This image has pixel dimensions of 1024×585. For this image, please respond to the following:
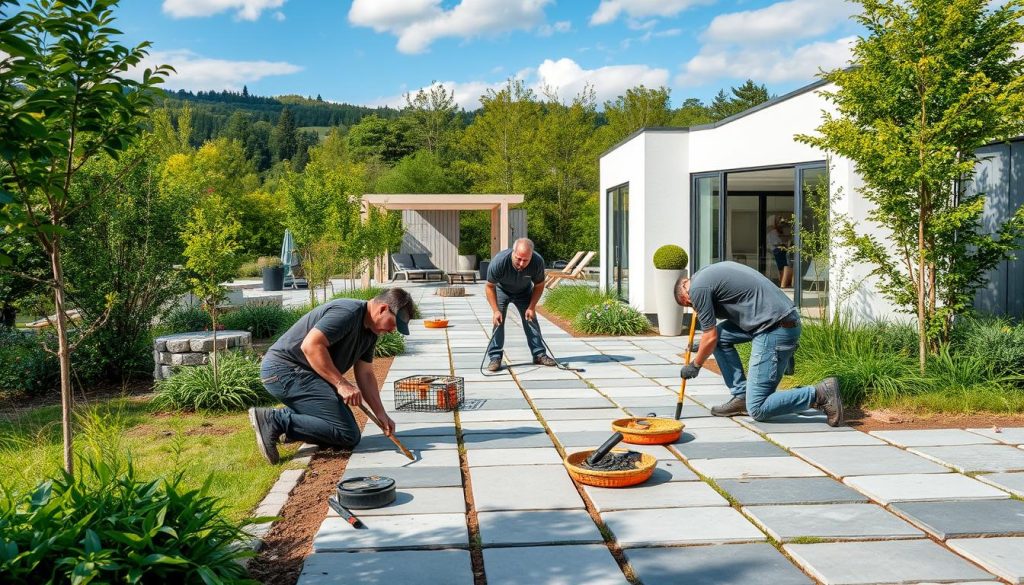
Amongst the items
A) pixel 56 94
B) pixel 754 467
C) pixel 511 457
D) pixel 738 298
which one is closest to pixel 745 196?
pixel 738 298

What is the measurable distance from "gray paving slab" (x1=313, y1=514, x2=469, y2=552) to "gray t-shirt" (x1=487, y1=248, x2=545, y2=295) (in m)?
4.36

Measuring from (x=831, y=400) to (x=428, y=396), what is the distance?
2.75 metres

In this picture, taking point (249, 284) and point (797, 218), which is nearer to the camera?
point (797, 218)

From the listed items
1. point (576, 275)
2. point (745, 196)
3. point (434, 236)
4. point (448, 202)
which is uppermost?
point (448, 202)

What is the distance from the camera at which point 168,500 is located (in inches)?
108

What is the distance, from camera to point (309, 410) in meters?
4.86

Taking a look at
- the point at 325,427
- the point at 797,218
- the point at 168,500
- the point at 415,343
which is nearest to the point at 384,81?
the point at 415,343

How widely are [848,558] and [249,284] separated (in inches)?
868

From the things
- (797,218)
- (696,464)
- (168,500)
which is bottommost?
(696,464)

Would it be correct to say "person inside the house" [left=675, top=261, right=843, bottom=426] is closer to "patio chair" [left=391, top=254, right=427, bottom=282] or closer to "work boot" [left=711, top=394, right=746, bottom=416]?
"work boot" [left=711, top=394, right=746, bottom=416]

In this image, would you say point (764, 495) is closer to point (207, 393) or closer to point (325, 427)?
point (325, 427)

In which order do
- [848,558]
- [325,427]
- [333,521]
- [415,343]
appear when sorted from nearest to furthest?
[848,558] → [333,521] → [325,427] → [415,343]

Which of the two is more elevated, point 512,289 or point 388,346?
point 512,289

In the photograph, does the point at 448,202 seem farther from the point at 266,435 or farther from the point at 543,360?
the point at 266,435
